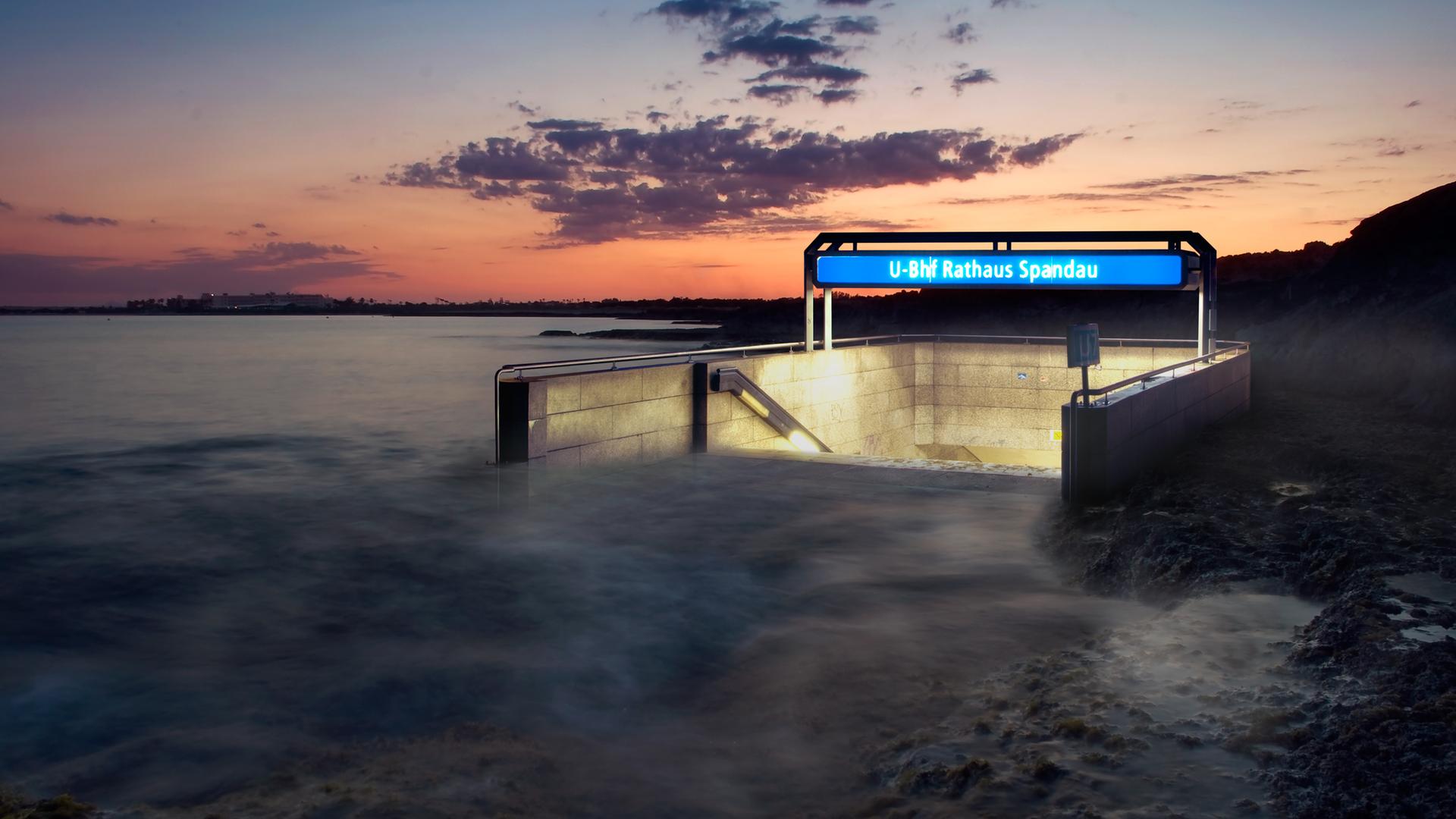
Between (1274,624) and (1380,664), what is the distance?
3.96ft

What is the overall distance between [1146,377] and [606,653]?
31.3 feet

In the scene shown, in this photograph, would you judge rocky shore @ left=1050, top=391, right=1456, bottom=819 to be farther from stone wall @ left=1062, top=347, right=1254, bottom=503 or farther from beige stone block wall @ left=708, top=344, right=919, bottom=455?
beige stone block wall @ left=708, top=344, right=919, bottom=455

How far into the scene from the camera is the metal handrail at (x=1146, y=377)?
43.7 feet

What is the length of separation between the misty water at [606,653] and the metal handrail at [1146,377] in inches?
57.8

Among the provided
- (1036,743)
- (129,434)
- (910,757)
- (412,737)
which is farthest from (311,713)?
Result: (129,434)

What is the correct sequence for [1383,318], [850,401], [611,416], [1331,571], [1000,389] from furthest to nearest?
[1383,318] → [1000,389] → [850,401] → [611,416] → [1331,571]

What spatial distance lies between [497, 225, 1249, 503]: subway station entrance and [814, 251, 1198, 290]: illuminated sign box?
28 millimetres

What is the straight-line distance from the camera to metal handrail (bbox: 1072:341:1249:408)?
1333 centimetres

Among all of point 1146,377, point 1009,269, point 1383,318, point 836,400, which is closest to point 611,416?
point 836,400

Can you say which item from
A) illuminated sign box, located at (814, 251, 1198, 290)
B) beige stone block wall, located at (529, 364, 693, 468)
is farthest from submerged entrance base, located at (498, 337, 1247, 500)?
illuminated sign box, located at (814, 251, 1198, 290)

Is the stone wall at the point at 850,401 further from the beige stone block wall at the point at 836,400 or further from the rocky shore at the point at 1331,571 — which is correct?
the rocky shore at the point at 1331,571

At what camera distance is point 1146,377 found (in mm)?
15633

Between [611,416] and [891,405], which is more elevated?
[611,416]

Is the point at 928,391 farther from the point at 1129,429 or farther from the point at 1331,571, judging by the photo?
the point at 1331,571
